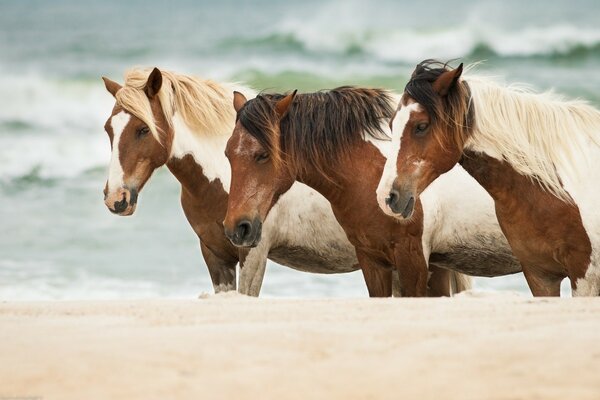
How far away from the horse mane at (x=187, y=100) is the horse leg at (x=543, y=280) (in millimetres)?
2402

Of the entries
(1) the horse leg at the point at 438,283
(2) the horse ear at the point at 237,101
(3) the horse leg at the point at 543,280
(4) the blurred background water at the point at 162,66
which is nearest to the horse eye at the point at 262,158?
(2) the horse ear at the point at 237,101

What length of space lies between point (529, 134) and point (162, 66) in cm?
1621

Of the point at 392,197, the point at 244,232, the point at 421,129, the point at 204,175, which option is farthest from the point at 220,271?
the point at 421,129

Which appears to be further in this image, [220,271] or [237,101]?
[220,271]

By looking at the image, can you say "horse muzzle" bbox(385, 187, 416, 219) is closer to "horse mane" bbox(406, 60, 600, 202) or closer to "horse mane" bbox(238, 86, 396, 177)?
"horse mane" bbox(406, 60, 600, 202)

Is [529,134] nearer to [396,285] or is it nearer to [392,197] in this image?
[392,197]

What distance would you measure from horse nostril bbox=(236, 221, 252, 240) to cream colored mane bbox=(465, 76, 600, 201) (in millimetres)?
1212

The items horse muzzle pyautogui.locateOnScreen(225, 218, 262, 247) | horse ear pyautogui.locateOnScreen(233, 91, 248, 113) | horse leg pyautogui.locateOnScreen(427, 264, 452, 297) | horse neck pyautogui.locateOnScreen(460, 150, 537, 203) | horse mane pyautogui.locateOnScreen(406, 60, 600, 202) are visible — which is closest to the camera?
horse mane pyautogui.locateOnScreen(406, 60, 600, 202)

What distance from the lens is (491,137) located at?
5496 millimetres

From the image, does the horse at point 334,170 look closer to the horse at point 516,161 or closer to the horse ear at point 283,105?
the horse ear at point 283,105

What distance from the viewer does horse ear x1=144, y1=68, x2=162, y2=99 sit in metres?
6.82

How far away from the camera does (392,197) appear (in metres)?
5.33

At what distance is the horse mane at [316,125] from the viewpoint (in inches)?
234

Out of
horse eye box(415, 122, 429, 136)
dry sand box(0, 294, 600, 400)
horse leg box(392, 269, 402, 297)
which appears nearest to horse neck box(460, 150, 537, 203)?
horse eye box(415, 122, 429, 136)
